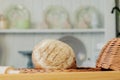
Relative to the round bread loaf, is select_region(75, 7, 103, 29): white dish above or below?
above

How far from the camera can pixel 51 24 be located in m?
2.96

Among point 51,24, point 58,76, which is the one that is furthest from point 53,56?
point 51,24

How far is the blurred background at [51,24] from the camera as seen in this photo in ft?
9.70

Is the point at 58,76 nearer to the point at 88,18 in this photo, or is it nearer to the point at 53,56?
the point at 53,56

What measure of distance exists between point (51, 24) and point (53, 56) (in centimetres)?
236

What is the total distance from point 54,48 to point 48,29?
227cm

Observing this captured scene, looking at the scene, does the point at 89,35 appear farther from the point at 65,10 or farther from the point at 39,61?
the point at 39,61

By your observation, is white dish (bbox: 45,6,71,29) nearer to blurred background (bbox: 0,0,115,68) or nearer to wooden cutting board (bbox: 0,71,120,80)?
blurred background (bbox: 0,0,115,68)

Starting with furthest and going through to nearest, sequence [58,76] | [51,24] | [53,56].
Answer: [51,24], [53,56], [58,76]

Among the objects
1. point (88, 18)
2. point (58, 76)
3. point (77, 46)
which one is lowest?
point (77, 46)

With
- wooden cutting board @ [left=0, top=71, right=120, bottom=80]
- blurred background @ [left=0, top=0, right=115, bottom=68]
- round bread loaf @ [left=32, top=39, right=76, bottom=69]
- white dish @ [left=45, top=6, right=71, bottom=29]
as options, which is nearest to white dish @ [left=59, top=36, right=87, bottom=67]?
blurred background @ [left=0, top=0, right=115, bottom=68]

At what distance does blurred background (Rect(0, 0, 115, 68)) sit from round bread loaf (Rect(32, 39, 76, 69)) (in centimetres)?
229

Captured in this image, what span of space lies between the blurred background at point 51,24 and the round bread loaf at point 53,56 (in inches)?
90.3

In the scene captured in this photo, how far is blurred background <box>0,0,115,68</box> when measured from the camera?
296cm
